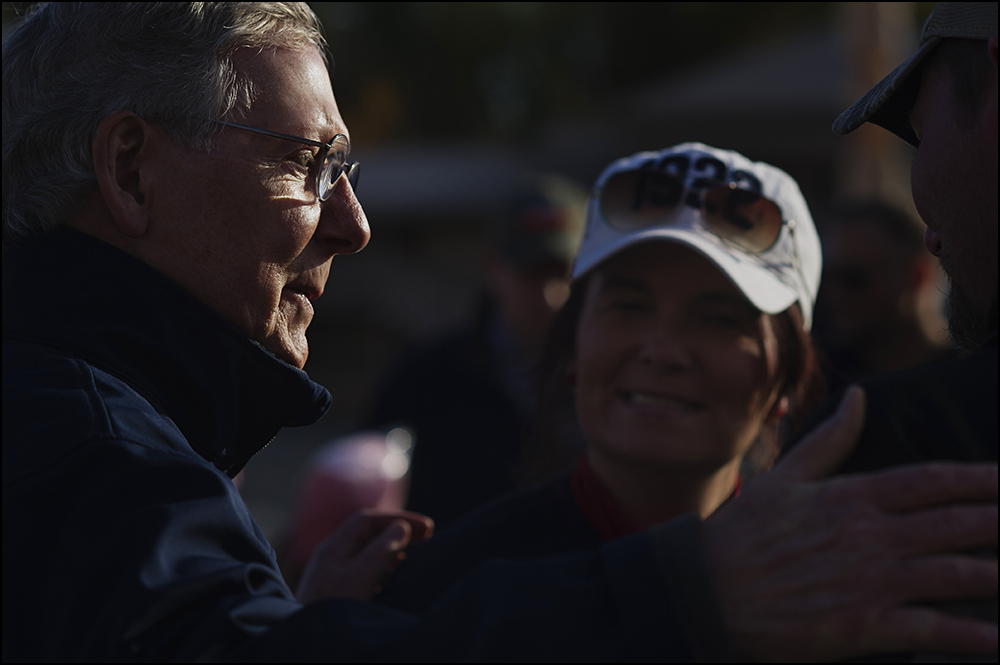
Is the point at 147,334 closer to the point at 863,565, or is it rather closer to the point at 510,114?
A: the point at 863,565

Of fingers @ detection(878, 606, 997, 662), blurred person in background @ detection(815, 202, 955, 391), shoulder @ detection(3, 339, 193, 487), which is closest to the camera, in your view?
fingers @ detection(878, 606, 997, 662)

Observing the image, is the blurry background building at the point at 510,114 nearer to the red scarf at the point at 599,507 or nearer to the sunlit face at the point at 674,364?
the sunlit face at the point at 674,364

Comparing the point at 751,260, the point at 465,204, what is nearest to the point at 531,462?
the point at 751,260

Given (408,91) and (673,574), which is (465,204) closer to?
(408,91)

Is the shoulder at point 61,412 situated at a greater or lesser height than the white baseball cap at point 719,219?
greater

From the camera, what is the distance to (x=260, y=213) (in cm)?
161

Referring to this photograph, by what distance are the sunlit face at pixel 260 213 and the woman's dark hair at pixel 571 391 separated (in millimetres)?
903

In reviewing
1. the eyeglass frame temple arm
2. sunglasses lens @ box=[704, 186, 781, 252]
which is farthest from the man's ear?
sunglasses lens @ box=[704, 186, 781, 252]

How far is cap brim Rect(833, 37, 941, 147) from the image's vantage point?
56.7 inches

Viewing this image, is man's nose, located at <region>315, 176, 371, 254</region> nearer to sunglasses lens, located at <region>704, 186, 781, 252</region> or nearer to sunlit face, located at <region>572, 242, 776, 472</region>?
sunlit face, located at <region>572, 242, 776, 472</region>

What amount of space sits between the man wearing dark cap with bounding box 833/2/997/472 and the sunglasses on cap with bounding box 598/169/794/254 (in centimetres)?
69

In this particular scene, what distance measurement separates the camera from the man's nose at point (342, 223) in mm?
1824

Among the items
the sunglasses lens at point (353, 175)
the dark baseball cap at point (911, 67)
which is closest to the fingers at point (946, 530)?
the dark baseball cap at point (911, 67)

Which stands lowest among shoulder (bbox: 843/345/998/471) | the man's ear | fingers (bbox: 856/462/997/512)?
fingers (bbox: 856/462/997/512)
